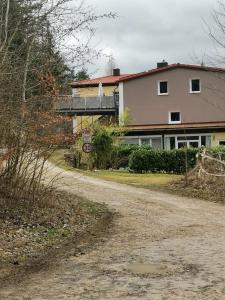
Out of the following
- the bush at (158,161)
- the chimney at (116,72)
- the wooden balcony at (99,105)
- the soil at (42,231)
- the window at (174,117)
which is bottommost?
the soil at (42,231)

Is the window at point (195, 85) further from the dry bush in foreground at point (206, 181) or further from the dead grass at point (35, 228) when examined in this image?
the dead grass at point (35, 228)

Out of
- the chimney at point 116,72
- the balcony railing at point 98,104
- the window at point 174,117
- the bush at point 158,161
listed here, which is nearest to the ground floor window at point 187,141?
the window at point 174,117

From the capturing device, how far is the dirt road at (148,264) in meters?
6.60

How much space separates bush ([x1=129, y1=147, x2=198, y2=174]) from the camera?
2852cm

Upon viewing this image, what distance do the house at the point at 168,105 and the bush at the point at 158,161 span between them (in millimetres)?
15248

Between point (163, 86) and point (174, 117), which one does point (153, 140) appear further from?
point (163, 86)

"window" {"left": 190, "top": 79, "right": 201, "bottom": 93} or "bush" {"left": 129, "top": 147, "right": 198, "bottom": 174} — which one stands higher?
"window" {"left": 190, "top": 79, "right": 201, "bottom": 93}

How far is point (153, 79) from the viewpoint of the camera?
4725 cm

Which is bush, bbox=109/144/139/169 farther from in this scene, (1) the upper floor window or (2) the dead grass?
(2) the dead grass

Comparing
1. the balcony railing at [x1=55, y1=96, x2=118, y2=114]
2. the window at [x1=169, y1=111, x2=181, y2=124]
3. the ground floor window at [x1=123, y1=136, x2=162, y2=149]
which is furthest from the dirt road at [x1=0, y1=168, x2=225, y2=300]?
the window at [x1=169, y1=111, x2=181, y2=124]

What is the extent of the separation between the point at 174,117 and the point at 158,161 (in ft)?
61.7

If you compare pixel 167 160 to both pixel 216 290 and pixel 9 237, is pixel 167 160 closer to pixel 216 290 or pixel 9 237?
pixel 9 237

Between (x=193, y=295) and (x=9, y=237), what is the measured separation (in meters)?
4.08

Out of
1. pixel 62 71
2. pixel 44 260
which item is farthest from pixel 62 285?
pixel 62 71
